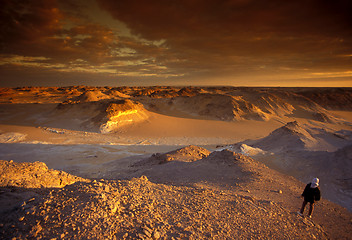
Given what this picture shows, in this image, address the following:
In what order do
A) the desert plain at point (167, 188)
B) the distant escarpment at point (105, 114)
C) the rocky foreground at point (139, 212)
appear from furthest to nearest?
the distant escarpment at point (105, 114)
the desert plain at point (167, 188)
the rocky foreground at point (139, 212)

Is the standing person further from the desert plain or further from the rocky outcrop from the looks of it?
the rocky outcrop

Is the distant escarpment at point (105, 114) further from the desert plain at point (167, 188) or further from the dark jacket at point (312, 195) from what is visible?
the dark jacket at point (312, 195)

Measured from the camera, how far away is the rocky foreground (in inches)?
130

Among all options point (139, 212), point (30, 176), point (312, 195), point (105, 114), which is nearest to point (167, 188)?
point (139, 212)

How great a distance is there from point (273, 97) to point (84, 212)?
52.3 meters

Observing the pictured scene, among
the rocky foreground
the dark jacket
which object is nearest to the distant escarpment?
the rocky foreground

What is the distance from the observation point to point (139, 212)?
3840 millimetres

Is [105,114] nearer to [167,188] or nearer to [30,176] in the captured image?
[30,176]

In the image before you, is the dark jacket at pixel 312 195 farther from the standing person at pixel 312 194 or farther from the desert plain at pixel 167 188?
the desert plain at pixel 167 188

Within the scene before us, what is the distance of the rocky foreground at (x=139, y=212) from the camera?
329 centimetres

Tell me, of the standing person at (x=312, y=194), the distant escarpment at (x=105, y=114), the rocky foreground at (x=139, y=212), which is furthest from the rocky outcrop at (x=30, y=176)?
the distant escarpment at (x=105, y=114)

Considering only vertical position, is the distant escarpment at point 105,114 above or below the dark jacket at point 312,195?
below

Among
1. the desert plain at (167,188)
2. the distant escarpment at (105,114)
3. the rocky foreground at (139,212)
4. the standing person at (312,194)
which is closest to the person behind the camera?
the rocky foreground at (139,212)

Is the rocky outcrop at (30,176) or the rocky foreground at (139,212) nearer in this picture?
the rocky foreground at (139,212)
